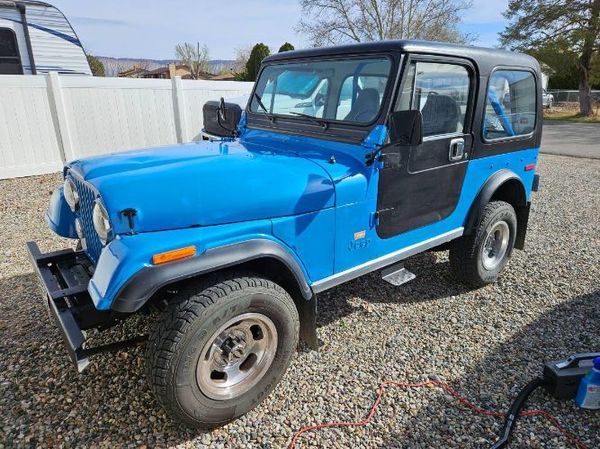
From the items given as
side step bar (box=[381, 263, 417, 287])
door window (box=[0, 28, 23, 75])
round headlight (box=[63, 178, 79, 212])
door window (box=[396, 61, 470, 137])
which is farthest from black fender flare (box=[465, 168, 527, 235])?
door window (box=[0, 28, 23, 75])

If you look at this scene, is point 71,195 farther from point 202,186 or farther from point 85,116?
point 85,116

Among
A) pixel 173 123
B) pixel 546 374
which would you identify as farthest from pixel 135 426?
pixel 173 123

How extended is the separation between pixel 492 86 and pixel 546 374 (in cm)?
218

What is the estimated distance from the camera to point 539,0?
22844mm

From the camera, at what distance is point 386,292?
379cm

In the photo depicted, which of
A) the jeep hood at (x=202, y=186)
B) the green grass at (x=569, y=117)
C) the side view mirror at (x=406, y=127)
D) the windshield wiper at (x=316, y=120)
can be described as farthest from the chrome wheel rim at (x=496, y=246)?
the green grass at (x=569, y=117)

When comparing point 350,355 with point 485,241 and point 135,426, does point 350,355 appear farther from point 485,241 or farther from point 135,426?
point 485,241

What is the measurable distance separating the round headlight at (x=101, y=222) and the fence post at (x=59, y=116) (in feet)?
22.3

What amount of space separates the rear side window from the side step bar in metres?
1.29

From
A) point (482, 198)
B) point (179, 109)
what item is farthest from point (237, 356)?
point (179, 109)

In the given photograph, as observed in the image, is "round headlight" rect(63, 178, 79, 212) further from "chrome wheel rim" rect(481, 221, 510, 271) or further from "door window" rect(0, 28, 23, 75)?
"door window" rect(0, 28, 23, 75)

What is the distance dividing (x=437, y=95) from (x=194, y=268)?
2115mm

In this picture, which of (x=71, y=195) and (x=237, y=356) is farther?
(x=71, y=195)

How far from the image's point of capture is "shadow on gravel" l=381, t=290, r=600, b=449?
2256 mm
